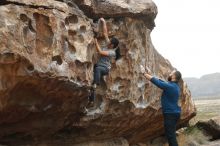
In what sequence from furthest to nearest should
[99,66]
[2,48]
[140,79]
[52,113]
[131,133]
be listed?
[131,133] → [140,79] → [99,66] → [52,113] → [2,48]

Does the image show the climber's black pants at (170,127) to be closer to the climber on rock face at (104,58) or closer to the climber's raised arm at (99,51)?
the climber on rock face at (104,58)

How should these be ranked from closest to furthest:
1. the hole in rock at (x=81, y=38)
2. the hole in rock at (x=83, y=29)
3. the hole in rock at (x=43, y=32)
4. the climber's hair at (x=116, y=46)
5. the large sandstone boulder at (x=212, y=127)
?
1. the hole in rock at (x=43, y=32)
2. the hole in rock at (x=81, y=38)
3. the hole in rock at (x=83, y=29)
4. the climber's hair at (x=116, y=46)
5. the large sandstone boulder at (x=212, y=127)

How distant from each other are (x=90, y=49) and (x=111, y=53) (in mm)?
1037

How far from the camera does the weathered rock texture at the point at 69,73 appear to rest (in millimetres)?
10891

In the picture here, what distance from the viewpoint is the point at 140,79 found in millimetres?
15609

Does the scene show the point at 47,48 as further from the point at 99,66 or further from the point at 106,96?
the point at 106,96

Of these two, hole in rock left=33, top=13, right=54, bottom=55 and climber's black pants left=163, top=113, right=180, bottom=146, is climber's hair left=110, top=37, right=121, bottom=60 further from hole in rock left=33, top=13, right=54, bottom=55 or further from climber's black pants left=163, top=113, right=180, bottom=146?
hole in rock left=33, top=13, right=54, bottom=55

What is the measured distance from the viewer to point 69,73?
38.5 ft

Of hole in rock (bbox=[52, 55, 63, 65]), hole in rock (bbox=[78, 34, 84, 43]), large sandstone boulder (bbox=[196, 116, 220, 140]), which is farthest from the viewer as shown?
large sandstone boulder (bbox=[196, 116, 220, 140])

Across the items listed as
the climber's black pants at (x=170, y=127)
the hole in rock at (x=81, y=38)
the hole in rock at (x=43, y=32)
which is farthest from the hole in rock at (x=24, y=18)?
the climber's black pants at (x=170, y=127)

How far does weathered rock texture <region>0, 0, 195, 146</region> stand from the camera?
10891mm

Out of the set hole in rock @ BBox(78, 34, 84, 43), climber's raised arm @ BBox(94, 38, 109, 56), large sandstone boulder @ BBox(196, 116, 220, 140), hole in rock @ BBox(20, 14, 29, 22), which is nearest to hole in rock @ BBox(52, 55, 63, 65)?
hole in rock @ BBox(78, 34, 84, 43)

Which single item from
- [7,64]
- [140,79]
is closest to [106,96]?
[140,79]

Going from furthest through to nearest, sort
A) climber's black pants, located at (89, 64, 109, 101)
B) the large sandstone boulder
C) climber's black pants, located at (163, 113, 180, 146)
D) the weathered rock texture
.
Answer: the large sandstone boulder, climber's black pants, located at (163, 113, 180, 146), climber's black pants, located at (89, 64, 109, 101), the weathered rock texture
